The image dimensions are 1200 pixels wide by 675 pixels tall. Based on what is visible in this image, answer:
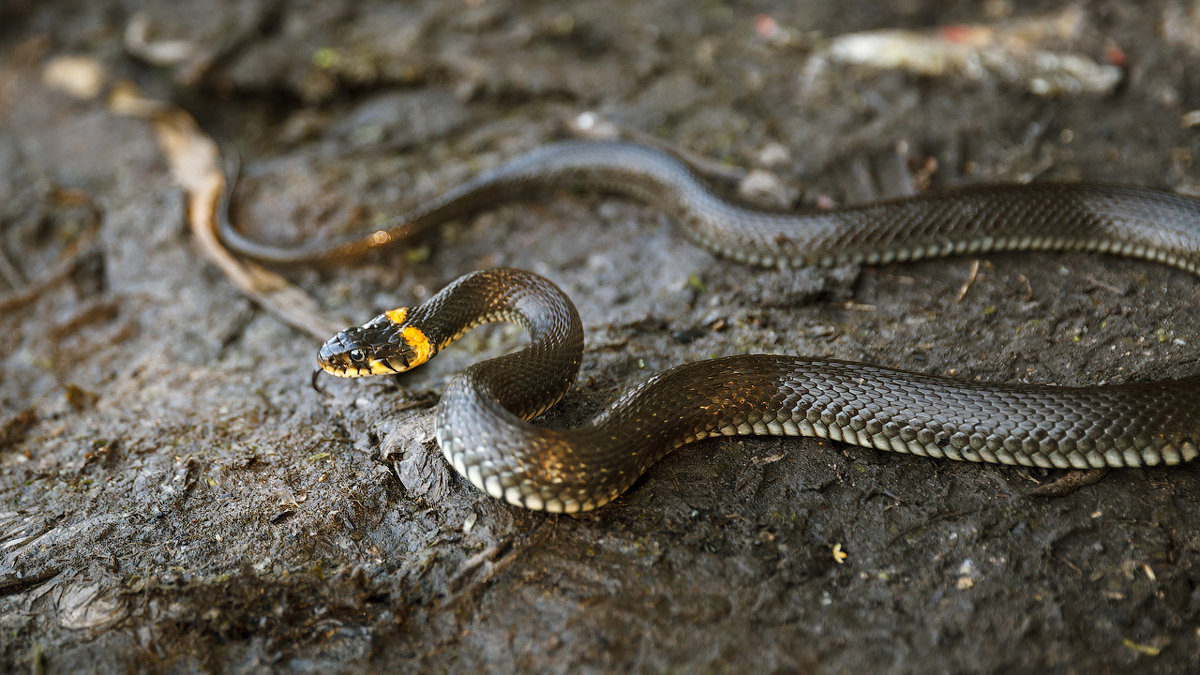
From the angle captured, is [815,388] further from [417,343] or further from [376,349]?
[376,349]

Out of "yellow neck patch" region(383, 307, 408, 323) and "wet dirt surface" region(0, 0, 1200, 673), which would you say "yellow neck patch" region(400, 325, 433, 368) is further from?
"wet dirt surface" region(0, 0, 1200, 673)

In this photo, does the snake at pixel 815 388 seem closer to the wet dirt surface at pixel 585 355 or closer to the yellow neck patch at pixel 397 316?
the yellow neck patch at pixel 397 316

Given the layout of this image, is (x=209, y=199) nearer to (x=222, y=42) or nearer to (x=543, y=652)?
(x=222, y=42)

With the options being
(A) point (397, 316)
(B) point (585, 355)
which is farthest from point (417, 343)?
(B) point (585, 355)

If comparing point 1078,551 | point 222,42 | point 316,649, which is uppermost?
point 222,42

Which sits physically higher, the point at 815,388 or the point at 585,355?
the point at 815,388

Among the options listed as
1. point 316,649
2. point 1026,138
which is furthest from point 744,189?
point 316,649
